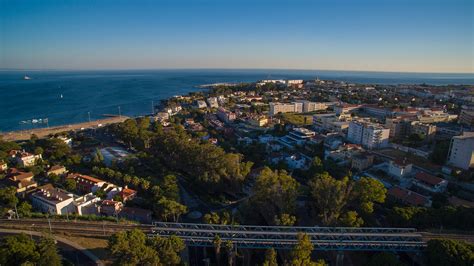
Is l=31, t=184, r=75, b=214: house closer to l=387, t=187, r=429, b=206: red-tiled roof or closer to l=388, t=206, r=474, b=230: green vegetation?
l=388, t=206, r=474, b=230: green vegetation

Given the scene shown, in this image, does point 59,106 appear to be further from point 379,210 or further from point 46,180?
point 379,210

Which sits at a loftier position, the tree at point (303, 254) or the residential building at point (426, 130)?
the residential building at point (426, 130)

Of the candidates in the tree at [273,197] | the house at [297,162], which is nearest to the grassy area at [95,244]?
the tree at [273,197]

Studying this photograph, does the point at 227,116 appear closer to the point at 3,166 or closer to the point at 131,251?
the point at 3,166

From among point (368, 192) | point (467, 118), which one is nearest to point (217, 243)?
point (368, 192)

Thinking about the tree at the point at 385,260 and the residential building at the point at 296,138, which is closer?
the tree at the point at 385,260

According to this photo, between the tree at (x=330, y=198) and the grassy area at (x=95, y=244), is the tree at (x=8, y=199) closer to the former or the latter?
the grassy area at (x=95, y=244)
